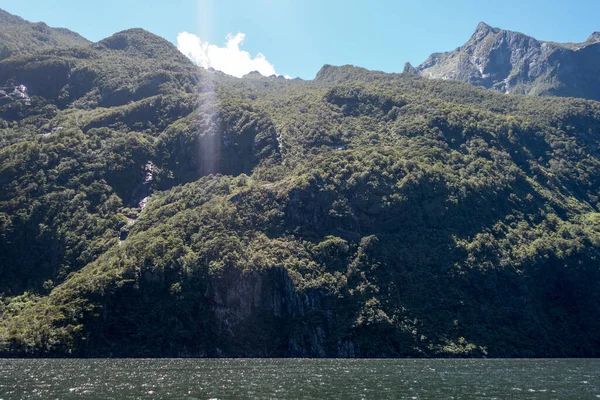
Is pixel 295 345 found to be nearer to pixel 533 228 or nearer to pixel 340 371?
pixel 340 371

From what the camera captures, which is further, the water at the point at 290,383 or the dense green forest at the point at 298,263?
the dense green forest at the point at 298,263

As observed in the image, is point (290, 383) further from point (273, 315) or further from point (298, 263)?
point (298, 263)

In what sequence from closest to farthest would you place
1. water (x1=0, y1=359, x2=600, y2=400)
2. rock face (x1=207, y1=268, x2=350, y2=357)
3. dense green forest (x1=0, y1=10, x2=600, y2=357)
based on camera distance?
water (x1=0, y1=359, x2=600, y2=400), dense green forest (x1=0, y1=10, x2=600, y2=357), rock face (x1=207, y1=268, x2=350, y2=357)

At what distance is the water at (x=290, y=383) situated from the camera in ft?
188

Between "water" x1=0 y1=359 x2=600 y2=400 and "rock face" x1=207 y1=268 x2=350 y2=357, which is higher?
"rock face" x1=207 y1=268 x2=350 y2=357

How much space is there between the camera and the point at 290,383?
68.3 meters

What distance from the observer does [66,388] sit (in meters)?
58.7

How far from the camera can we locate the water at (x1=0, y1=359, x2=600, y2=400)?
57312 millimetres

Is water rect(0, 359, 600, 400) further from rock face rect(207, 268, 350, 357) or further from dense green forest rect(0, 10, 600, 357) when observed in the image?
dense green forest rect(0, 10, 600, 357)

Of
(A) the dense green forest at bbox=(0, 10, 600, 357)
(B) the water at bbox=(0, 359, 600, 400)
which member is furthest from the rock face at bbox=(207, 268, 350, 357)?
(B) the water at bbox=(0, 359, 600, 400)

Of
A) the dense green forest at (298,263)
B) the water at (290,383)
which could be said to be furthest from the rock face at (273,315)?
the water at (290,383)

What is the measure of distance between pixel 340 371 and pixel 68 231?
381 ft

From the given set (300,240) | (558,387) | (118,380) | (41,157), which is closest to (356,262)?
(300,240)

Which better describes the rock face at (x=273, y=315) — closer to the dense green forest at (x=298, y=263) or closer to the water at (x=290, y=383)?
the dense green forest at (x=298, y=263)
